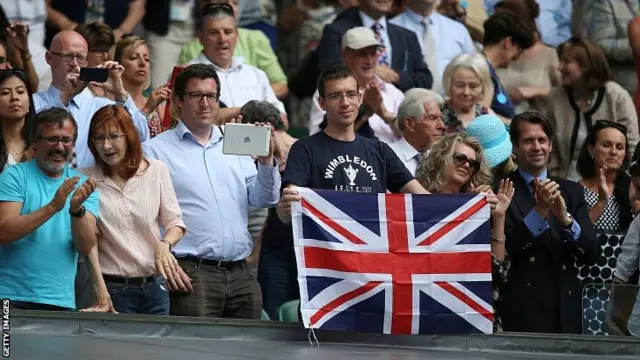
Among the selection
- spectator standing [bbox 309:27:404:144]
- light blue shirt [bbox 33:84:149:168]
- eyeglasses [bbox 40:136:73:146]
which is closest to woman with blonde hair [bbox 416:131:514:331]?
light blue shirt [bbox 33:84:149:168]

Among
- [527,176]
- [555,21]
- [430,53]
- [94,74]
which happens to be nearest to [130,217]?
[94,74]

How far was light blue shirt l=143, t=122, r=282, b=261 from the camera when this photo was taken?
10.4 m

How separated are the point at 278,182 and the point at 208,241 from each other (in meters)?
0.56

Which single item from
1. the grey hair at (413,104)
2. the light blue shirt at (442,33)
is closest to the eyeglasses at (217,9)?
the grey hair at (413,104)

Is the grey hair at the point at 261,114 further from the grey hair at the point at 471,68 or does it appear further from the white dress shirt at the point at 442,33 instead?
the white dress shirt at the point at 442,33

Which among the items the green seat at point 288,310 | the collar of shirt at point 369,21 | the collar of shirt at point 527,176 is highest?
the collar of shirt at point 369,21

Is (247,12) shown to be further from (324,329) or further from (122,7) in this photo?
(324,329)

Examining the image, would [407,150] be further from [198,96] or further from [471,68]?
[198,96]

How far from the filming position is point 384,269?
979cm

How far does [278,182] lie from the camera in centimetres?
1041

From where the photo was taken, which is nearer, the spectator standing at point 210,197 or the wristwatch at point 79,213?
the wristwatch at point 79,213

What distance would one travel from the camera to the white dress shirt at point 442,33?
15.0 m

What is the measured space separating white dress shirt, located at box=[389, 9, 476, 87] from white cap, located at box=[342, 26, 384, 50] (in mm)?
1499

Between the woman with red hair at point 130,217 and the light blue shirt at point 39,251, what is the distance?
17cm
